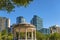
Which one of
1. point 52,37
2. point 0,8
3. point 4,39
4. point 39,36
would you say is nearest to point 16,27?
point 4,39

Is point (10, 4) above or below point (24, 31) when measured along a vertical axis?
above

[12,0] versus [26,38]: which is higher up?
[12,0]

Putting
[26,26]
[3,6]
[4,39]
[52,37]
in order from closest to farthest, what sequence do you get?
[3,6] → [26,26] → [4,39] → [52,37]

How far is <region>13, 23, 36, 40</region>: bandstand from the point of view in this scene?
87.8 feet

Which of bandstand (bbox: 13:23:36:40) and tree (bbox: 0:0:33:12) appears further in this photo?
bandstand (bbox: 13:23:36:40)

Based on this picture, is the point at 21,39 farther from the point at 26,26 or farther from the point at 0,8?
the point at 0,8

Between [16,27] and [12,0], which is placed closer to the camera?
[12,0]

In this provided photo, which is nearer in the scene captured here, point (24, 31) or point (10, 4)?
point (10, 4)

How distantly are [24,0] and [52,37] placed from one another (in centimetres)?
5094

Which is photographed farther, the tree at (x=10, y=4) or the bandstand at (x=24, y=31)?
the bandstand at (x=24, y=31)

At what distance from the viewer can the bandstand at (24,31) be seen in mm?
26777

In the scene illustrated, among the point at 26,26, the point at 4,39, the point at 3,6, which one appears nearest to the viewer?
the point at 3,6

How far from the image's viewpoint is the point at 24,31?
1089 inches

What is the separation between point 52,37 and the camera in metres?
56.2
